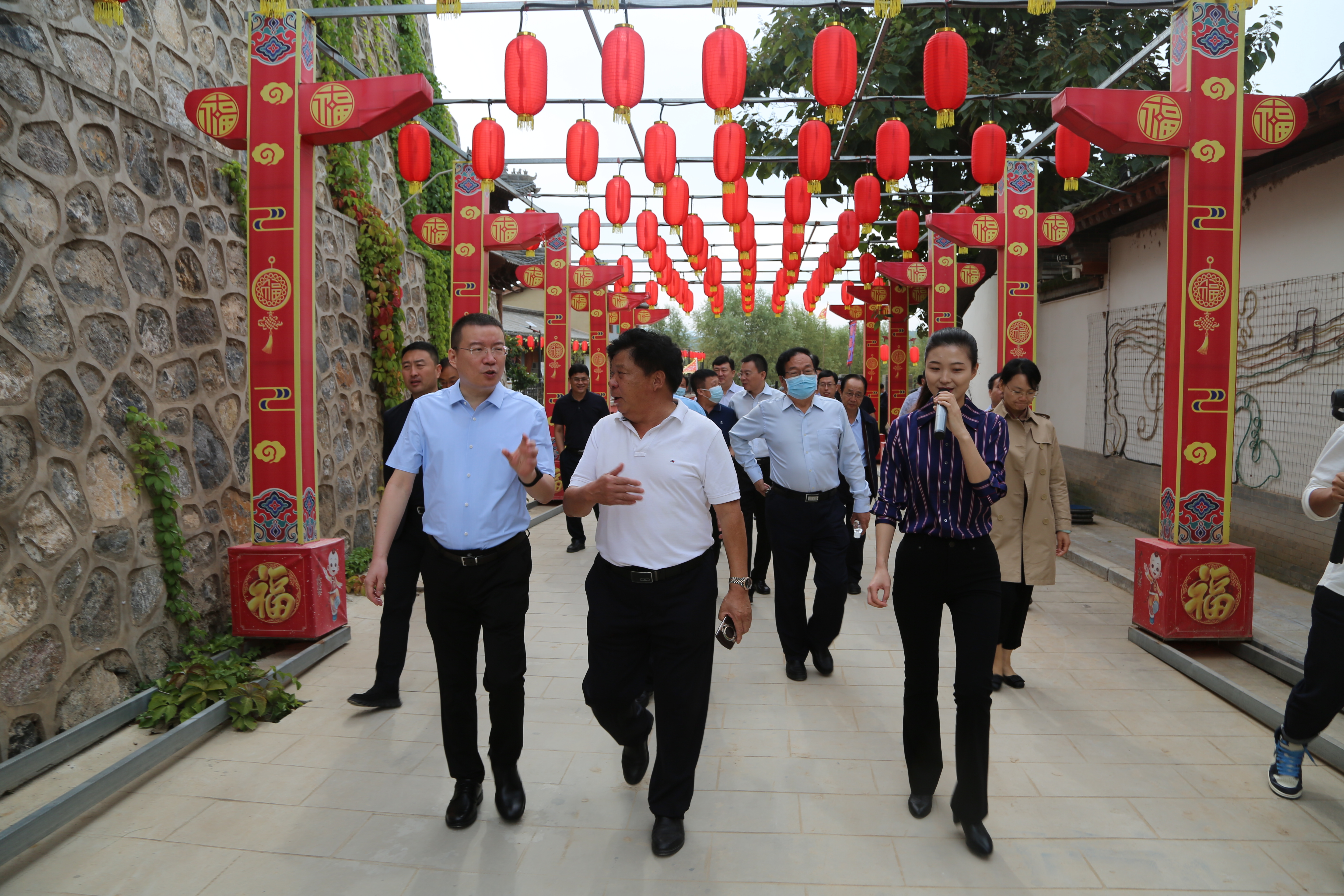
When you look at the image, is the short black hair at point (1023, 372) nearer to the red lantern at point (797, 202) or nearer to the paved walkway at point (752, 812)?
the paved walkway at point (752, 812)

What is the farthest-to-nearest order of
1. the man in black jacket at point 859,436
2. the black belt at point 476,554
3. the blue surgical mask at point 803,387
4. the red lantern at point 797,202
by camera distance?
the red lantern at point 797,202
the man in black jacket at point 859,436
the blue surgical mask at point 803,387
the black belt at point 476,554

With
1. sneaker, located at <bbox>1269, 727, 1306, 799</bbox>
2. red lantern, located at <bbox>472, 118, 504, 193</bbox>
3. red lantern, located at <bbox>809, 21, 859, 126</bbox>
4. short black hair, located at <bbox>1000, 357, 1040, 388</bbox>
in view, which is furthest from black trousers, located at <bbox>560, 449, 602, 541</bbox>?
sneaker, located at <bbox>1269, 727, 1306, 799</bbox>

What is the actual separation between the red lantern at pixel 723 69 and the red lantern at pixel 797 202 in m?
3.51

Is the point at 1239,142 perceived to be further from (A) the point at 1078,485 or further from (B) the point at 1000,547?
(A) the point at 1078,485

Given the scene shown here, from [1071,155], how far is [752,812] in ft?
19.9

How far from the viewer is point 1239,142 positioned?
4.88m

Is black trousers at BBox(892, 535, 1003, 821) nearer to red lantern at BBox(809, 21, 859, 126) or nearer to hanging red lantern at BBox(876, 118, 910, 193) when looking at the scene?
red lantern at BBox(809, 21, 859, 126)

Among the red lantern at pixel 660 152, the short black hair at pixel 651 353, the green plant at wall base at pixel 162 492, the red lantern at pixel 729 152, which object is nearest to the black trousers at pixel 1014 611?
the short black hair at pixel 651 353

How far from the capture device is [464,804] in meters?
3.06

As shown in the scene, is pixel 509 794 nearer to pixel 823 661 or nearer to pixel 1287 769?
pixel 823 661

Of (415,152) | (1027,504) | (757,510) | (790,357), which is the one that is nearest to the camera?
(1027,504)

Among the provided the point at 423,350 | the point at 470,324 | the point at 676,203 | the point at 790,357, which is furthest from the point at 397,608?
the point at 676,203

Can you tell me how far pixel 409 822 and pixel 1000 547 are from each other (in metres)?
2.96

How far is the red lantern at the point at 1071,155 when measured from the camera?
22.7ft
